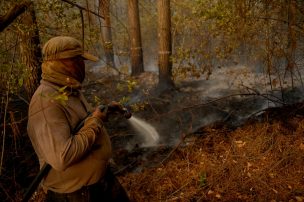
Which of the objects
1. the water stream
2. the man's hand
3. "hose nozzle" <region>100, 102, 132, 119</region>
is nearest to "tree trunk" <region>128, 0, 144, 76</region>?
the water stream

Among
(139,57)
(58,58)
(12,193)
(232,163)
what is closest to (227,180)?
(232,163)

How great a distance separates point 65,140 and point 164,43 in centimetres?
907

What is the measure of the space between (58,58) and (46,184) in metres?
1.25

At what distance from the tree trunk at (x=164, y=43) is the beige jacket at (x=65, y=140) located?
8.24m

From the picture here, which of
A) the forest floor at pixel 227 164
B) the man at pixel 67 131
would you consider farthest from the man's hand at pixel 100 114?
the forest floor at pixel 227 164

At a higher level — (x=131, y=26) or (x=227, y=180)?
(x=131, y=26)

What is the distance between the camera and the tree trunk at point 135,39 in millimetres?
13238

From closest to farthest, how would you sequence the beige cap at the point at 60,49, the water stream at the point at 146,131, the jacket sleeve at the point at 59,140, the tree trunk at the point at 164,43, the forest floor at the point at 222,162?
the jacket sleeve at the point at 59,140
the beige cap at the point at 60,49
the forest floor at the point at 222,162
the water stream at the point at 146,131
the tree trunk at the point at 164,43

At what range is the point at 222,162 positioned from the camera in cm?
554

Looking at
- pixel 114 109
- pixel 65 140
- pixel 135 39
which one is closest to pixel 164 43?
pixel 135 39

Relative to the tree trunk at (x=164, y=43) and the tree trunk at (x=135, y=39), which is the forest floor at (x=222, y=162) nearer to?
the tree trunk at (x=164, y=43)

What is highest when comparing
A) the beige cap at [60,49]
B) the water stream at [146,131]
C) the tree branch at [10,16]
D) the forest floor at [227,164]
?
the tree branch at [10,16]

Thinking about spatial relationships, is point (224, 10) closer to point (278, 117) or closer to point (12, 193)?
point (278, 117)

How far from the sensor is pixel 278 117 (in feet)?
22.1
